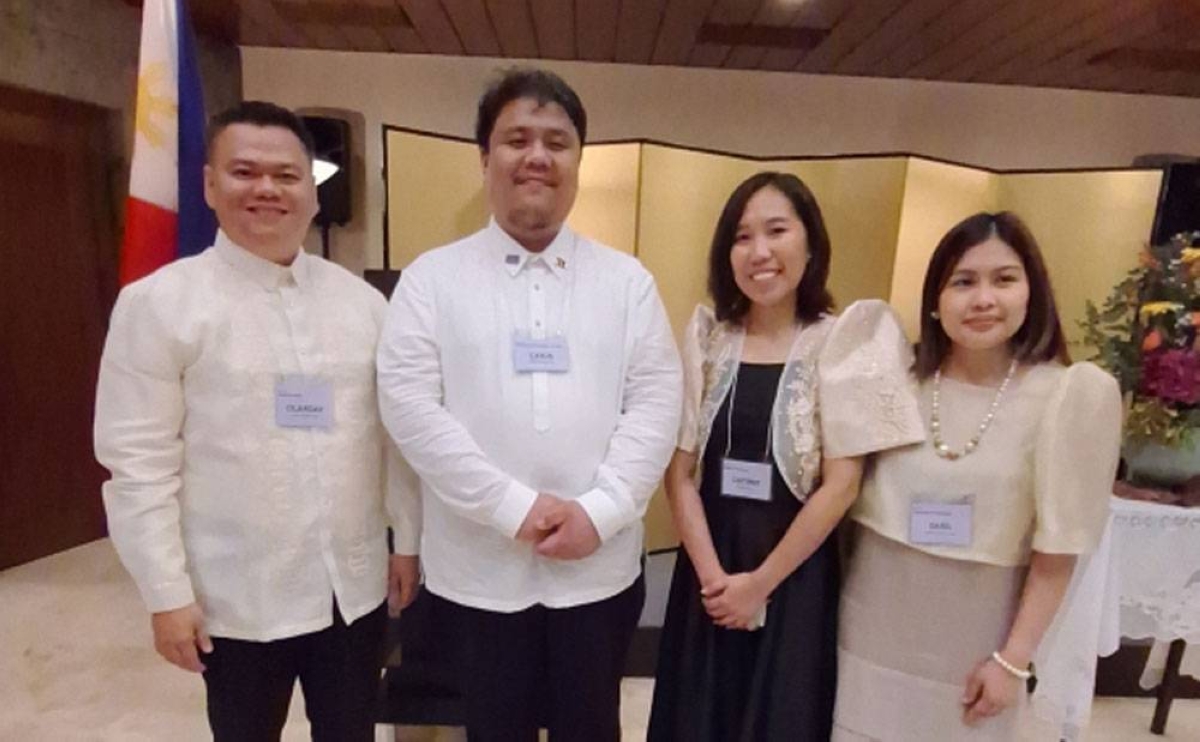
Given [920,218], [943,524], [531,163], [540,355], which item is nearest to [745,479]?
[943,524]

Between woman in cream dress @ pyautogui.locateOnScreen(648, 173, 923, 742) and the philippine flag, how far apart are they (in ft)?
4.73

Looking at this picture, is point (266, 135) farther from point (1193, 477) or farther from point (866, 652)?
point (1193, 477)

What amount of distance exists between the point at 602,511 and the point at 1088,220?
381 centimetres

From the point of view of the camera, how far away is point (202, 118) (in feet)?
7.22

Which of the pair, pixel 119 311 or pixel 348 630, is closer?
pixel 119 311

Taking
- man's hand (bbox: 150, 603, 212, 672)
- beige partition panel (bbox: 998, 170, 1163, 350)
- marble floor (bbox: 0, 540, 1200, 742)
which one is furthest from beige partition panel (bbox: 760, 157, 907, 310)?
man's hand (bbox: 150, 603, 212, 672)

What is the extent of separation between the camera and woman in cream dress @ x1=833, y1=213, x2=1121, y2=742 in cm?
127

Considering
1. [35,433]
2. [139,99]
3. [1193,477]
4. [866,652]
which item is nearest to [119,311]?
[139,99]

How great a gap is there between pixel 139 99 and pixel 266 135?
1044 mm

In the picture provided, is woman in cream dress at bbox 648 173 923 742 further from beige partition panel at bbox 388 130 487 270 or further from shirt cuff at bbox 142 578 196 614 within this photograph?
beige partition panel at bbox 388 130 487 270

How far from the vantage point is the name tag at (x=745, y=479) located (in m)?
1.46

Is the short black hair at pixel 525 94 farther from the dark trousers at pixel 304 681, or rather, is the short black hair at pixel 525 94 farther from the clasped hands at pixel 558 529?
the dark trousers at pixel 304 681

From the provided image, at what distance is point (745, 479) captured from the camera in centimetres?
147

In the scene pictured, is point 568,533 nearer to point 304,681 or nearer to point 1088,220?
point 304,681
